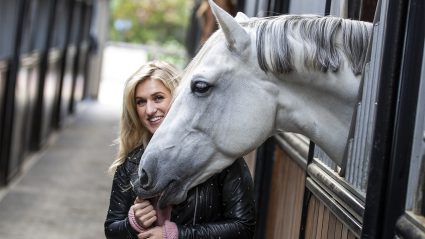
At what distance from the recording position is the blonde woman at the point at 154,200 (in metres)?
2.88

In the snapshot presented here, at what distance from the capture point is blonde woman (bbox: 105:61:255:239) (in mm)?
2885

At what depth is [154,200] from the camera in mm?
2961

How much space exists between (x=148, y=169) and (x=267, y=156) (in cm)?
286

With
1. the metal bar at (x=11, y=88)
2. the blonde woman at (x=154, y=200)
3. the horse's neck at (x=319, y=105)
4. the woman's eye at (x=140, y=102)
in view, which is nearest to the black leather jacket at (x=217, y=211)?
the blonde woman at (x=154, y=200)

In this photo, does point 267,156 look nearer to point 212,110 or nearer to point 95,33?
point 212,110

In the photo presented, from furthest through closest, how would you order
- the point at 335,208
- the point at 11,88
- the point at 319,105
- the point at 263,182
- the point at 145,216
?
the point at 11,88
the point at 263,182
the point at 335,208
the point at 145,216
the point at 319,105

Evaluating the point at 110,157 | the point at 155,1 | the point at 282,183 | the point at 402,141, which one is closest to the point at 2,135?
the point at 110,157

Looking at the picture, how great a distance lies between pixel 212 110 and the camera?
9.02 feet

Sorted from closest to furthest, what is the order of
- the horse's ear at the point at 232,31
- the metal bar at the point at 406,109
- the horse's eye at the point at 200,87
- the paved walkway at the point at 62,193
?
the metal bar at the point at 406,109 < the horse's ear at the point at 232,31 < the horse's eye at the point at 200,87 < the paved walkway at the point at 62,193

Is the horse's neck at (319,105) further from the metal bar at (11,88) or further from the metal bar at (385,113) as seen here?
the metal bar at (11,88)

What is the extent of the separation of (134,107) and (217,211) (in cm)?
51

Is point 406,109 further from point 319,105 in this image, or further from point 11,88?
point 11,88

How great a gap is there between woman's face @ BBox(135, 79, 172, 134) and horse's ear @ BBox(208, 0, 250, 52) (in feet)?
1.55

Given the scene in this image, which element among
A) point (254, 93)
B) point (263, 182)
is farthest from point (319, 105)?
point (263, 182)
